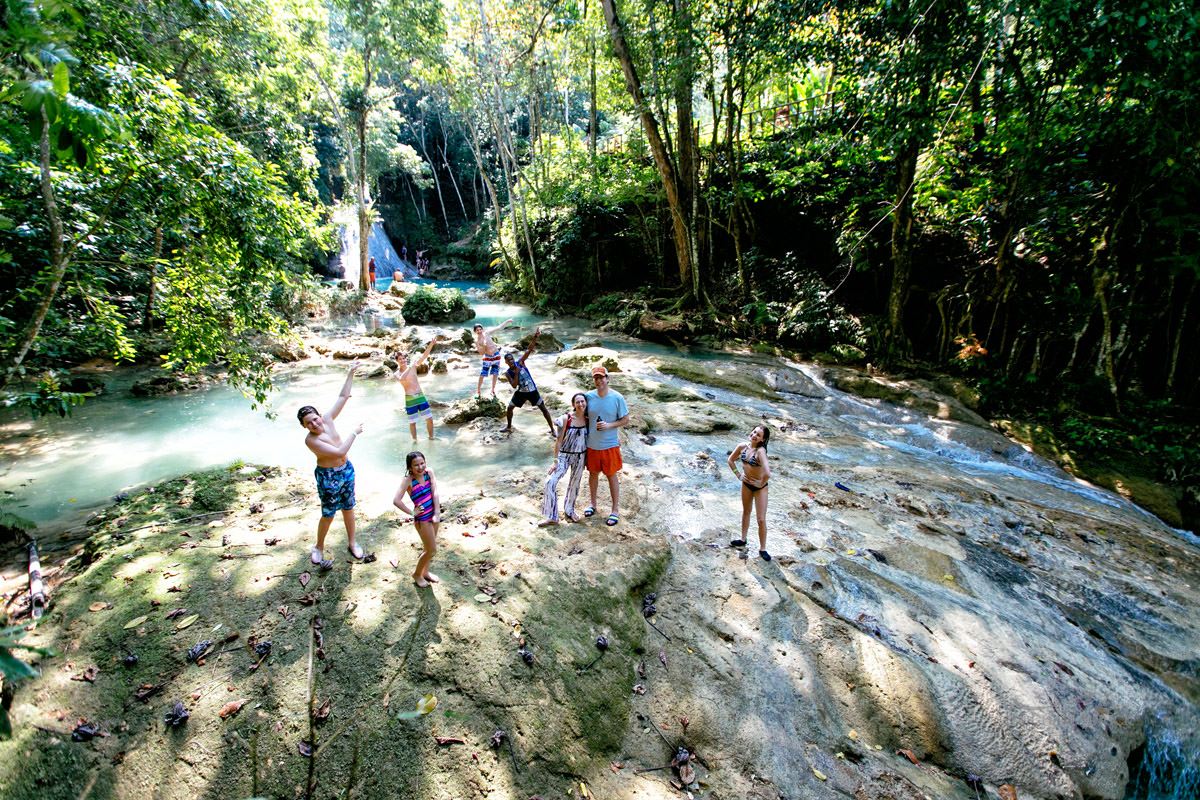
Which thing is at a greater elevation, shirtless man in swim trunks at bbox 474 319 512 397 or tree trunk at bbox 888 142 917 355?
tree trunk at bbox 888 142 917 355

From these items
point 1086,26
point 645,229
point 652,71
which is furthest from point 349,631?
point 645,229

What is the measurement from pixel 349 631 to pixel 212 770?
37.2 inches

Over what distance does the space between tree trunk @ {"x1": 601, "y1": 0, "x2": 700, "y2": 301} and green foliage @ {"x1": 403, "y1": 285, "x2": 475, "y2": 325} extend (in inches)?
371

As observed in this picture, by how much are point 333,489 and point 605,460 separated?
257 centimetres

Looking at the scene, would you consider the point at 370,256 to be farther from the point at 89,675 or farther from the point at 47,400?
the point at 89,675

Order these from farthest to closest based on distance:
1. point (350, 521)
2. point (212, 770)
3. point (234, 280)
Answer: point (234, 280), point (350, 521), point (212, 770)

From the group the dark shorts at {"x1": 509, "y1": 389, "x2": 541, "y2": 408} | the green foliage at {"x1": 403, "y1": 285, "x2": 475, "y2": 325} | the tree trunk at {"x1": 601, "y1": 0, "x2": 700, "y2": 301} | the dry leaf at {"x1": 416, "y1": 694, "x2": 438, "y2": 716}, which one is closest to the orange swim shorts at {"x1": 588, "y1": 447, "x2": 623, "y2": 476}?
the dry leaf at {"x1": 416, "y1": 694, "x2": 438, "y2": 716}

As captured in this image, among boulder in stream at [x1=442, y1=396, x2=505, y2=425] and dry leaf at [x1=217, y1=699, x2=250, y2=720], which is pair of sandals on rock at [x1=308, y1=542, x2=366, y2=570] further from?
boulder in stream at [x1=442, y1=396, x2=505, y2=425]

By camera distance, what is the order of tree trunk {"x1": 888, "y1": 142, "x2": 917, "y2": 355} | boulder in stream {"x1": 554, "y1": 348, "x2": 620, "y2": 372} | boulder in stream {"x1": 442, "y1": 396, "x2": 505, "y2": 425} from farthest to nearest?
boulder in stream {"x1": 554, "y1": 348, "x2": 620, "y2": 372}, tree trunk {"x1": 888, "y1": 142, "x2": 917, "y2": 355}, boulder in stream {"x1": 442, "y1": 396, "x2": 505, "y2": 425}

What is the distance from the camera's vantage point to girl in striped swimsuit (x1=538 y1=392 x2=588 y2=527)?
5.40m

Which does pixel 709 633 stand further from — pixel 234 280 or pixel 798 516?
pixel 234 280

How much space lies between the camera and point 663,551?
5105 mm

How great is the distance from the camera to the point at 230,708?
3.08 meters

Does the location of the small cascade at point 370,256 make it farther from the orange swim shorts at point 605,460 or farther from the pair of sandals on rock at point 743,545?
the pair of sandals on rock at point 743,545
